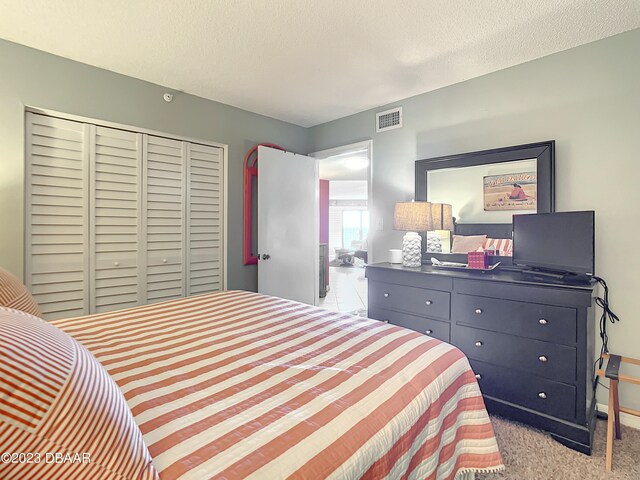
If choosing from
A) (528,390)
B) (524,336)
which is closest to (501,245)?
(524,336)

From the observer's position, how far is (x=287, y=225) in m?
3.77

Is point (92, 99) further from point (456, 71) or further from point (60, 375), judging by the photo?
point (456, 71)

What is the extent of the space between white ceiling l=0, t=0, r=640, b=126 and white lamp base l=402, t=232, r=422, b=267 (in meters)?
1.41

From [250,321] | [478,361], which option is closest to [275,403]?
[250,321]

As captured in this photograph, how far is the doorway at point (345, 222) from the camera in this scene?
170 inches

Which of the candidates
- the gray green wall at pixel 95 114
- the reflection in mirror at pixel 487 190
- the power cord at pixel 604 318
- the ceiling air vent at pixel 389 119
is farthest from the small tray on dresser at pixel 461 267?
the gray green wall at pixel 95 114

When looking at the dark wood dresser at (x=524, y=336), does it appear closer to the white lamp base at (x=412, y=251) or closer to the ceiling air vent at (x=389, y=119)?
the white lamp base at (x=412, y=251)

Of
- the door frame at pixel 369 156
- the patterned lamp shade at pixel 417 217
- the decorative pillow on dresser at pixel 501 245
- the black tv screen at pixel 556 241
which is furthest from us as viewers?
the door frame at pixel 369 156

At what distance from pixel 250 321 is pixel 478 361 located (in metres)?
1.60

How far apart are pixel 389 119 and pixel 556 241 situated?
1.97 m

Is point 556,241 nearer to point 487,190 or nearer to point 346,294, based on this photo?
point 487,190

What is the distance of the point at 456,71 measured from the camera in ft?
8.61

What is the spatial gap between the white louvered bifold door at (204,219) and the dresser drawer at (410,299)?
5.62ft

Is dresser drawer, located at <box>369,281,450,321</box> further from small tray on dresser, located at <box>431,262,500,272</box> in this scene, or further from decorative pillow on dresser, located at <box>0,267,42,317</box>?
decorative pillow on dresser, located at <box>0,267,42,317</box>
